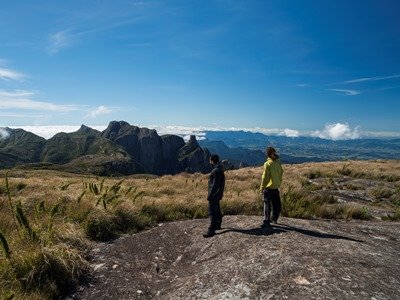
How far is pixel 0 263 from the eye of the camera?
7855mm

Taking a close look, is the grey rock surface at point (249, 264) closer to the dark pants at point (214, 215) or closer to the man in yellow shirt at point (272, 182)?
the dark pants at point (214, 215)

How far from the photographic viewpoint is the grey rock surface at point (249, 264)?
7.52m

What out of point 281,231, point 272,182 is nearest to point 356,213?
point 272,182

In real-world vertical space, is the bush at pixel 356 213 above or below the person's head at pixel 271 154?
below

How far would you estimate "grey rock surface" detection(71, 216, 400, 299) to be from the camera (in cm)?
752

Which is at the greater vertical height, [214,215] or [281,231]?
[214,215]

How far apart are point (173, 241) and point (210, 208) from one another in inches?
64.5

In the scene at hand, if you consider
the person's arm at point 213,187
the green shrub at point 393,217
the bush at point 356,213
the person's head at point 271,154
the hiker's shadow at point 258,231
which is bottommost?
the green shrub at point 393,217

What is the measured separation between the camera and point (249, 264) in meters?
8.77

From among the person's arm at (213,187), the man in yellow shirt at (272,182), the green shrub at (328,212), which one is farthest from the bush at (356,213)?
the person's arm at (213,187)

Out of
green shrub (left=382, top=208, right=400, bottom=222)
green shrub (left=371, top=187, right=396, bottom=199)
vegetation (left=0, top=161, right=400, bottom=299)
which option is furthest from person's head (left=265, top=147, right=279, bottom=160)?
green shrub (left=371, top=187, right=396, bottom=199)

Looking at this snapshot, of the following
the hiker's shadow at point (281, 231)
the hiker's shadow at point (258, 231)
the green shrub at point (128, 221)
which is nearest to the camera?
the hiker's shadow at point (281, 231)

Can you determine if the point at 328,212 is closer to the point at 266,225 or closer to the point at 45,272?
the point at 266,225

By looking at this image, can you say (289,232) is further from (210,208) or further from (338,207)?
(338,207)
